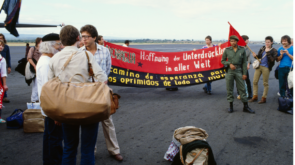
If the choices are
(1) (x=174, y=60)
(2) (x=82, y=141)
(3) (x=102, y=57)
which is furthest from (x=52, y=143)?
(1) (x=174, y=60)

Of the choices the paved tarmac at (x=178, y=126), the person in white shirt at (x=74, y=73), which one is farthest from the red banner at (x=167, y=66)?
the person in white shirt at (x=74, y=73)

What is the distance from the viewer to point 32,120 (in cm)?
472

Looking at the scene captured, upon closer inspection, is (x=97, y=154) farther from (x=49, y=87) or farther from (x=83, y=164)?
(x=49, y=87)

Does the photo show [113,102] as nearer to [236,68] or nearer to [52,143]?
[52,143]

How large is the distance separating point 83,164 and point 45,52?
5.00ft

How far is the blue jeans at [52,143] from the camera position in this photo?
9.53 ft

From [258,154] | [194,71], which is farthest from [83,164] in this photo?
[194,71]

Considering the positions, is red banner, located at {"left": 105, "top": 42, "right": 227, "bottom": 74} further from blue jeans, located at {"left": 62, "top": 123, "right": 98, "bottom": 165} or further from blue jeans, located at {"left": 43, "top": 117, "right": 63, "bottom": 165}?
blue jeans, located at {"left": 62, "top": 123, "right": 98, "bottom": 165}

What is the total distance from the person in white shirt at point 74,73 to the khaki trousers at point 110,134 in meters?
1.00

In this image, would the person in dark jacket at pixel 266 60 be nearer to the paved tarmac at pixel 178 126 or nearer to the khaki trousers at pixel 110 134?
the paved tarmac at pixel 178 126

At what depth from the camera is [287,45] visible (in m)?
6.74

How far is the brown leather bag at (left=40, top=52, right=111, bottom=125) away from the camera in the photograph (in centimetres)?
206

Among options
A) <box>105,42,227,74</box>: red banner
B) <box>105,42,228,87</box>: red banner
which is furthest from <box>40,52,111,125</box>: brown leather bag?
<box>105,42,227,74</box>: red banner

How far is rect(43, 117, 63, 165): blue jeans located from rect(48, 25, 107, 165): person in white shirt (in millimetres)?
580
